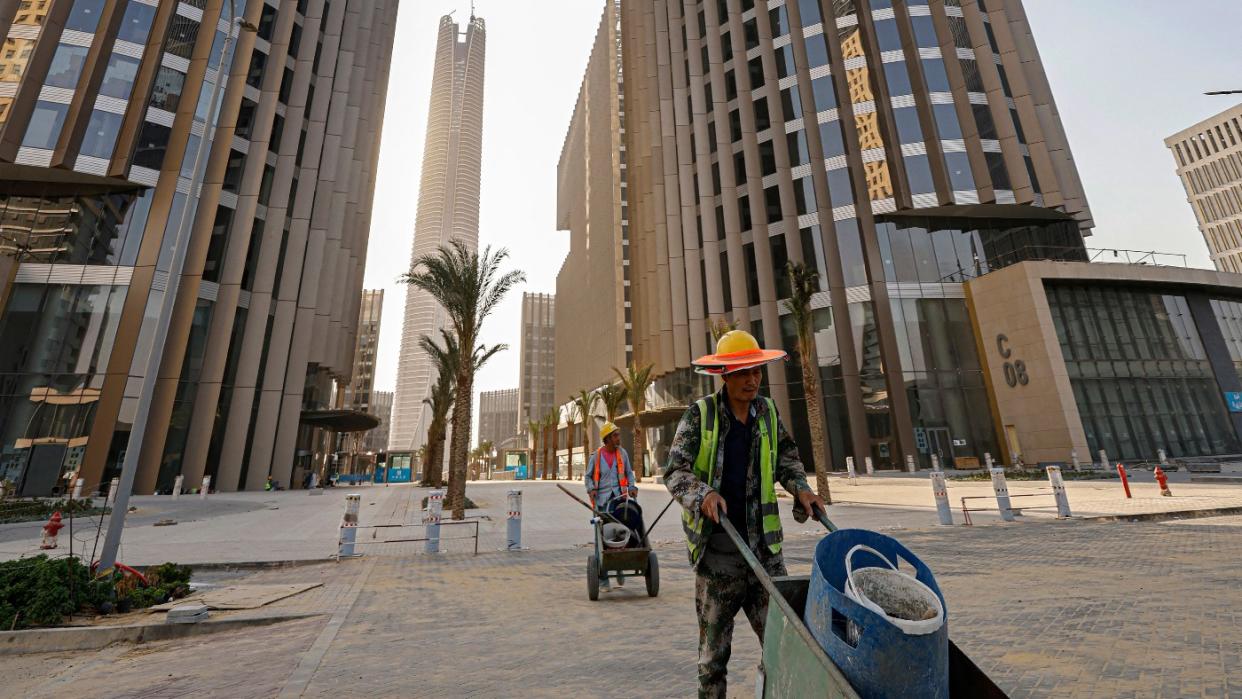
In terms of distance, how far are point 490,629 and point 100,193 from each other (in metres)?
36.8

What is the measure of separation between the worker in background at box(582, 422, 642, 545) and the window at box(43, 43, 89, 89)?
38.0 meters

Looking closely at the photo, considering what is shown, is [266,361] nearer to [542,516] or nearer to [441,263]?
[441,263]

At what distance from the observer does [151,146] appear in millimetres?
28453

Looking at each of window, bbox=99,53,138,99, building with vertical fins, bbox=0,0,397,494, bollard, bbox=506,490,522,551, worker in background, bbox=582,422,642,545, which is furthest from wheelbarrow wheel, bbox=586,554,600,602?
window, bbox=99,53,138,99

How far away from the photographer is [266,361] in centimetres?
3014

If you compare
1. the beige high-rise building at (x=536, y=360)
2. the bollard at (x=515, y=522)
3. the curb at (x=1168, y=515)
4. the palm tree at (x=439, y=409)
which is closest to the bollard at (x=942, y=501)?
the curb at (x=1168, y=515)

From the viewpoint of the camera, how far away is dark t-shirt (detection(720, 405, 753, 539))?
2.83 metres

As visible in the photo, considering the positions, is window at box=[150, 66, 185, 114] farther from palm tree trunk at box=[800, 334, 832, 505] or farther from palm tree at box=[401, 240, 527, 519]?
palm tree trunk at box=[800, 334, 832, 505]

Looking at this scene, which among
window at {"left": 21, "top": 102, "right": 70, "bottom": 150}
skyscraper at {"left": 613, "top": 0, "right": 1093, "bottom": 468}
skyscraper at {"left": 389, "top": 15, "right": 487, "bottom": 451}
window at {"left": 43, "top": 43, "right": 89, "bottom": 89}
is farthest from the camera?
skyscraper at {"left": 389, "top": 15, "right": 487, "bottom": 451}

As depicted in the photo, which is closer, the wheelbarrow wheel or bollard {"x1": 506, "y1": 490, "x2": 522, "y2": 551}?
the wheelbarrow wheel

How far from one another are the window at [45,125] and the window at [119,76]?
2.17 m

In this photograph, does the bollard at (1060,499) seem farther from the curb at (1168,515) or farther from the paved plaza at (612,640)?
the paved plaza at (612,640)

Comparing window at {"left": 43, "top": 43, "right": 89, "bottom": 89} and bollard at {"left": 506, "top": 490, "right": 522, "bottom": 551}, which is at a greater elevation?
window at {"left": 43, "top": 43, "right": 89, "bottom": 89}

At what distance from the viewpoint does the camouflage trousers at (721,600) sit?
2658mm
